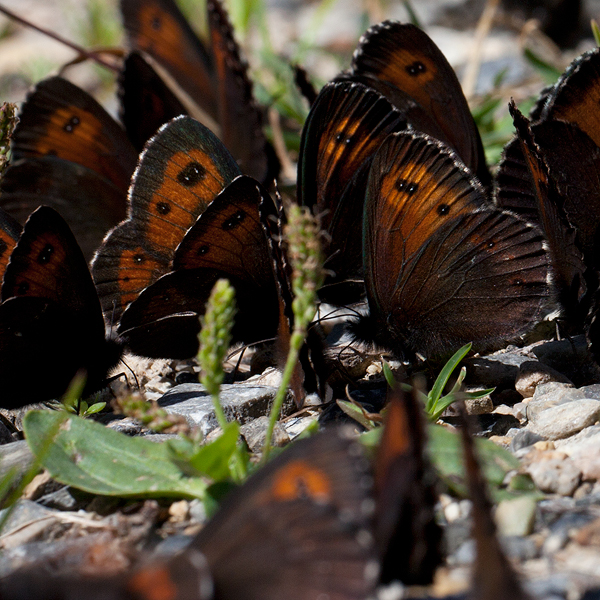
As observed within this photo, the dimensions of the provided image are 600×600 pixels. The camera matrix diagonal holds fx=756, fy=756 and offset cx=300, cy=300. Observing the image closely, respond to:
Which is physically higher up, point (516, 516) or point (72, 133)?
point (72, 133)

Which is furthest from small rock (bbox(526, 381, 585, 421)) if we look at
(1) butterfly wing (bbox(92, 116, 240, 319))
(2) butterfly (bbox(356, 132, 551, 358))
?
(1) butterfly wing (bbox(92, 116, 240, 319))

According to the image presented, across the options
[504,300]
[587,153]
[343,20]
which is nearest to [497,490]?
[504,300]

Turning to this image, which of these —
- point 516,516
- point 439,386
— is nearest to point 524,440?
point 439,386

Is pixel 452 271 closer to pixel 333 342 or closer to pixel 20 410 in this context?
pixel 333 342

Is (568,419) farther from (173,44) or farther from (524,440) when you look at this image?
(173,44)

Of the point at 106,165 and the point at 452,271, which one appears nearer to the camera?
the point at 452,271

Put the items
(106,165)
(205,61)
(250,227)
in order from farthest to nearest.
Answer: (205,61) → (106,165) → (250,227)
